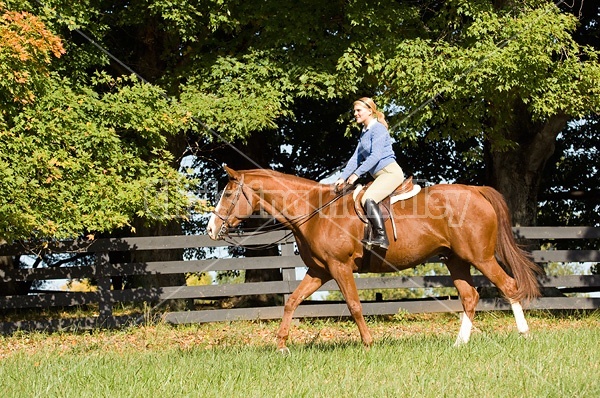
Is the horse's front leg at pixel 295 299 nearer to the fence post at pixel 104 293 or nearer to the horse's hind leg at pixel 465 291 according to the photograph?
the horse's hind leg at pixel 465 291

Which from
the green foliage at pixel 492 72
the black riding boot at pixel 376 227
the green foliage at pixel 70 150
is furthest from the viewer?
the green foliage at pixel 492 72

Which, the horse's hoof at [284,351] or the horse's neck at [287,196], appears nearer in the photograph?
the horse's hoof at [284,351]

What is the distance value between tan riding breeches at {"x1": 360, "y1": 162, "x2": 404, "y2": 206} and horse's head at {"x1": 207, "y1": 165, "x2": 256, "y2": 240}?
1.50 meters

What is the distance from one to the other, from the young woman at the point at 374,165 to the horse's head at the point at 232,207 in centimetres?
120

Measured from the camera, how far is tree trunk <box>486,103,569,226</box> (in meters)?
16.8

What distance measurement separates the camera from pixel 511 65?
45.1 ft

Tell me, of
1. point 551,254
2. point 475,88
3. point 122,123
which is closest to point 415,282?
point 551,254

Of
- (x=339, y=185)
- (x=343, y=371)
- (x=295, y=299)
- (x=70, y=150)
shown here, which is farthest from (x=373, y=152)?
(x=70, y=150)

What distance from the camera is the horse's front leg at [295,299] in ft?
30.1

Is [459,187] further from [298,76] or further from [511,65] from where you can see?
[298,76]

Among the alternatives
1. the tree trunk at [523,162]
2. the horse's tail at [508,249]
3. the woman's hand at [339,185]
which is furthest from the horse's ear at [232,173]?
the tree trunk at [523,162]

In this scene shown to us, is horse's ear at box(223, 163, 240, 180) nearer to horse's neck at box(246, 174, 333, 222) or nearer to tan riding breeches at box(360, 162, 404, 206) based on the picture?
horse's neck at box(246, 174, 333, 222)

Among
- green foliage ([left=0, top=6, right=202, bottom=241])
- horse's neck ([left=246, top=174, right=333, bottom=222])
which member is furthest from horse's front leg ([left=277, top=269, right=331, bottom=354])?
green foliage ([left=0, top=6, right=202, bottom=241])

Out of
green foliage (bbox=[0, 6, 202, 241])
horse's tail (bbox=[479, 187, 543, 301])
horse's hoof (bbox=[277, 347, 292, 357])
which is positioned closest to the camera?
horse's hoof (bbox=[277, 347, 292, 357])
